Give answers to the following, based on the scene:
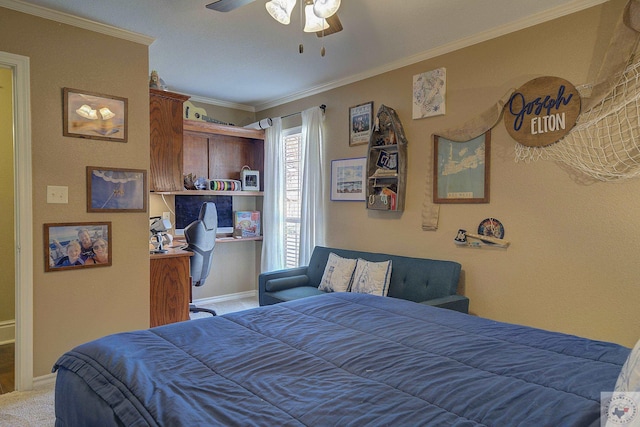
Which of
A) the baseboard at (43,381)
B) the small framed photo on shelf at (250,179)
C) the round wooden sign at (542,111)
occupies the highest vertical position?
the round wooden sign at (542,111)

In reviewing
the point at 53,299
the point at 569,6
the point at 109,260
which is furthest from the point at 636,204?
the point at 53,299

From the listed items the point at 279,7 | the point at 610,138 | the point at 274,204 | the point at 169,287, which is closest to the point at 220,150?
the point at 274,204

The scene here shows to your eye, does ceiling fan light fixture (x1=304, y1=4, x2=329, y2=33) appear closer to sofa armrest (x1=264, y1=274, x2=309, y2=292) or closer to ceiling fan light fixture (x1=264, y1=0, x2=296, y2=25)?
ceiling fan light fixture (x1=264, y1=0, x2=296, y2=25)

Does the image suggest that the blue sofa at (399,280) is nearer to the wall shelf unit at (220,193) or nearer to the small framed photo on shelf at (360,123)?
the small framed photo on shelf at (360,123)

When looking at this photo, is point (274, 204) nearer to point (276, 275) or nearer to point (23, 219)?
point (276, 275)

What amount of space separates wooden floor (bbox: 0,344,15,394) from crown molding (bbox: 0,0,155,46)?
2.58m

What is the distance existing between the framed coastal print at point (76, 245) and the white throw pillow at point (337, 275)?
6.11 ft

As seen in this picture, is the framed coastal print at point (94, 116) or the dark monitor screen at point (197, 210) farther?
the dark monitor screen at point (197, 210)

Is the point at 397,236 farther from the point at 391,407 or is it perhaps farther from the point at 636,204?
the point at 391,407

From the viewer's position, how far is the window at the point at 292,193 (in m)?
4.86

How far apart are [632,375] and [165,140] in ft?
11.8

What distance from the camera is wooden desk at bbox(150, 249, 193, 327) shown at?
345cm

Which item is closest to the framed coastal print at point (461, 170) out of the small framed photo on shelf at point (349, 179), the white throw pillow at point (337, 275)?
the small framed photo on shelf at point (349, 179)

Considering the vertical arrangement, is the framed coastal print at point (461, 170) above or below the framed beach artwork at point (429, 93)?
below
